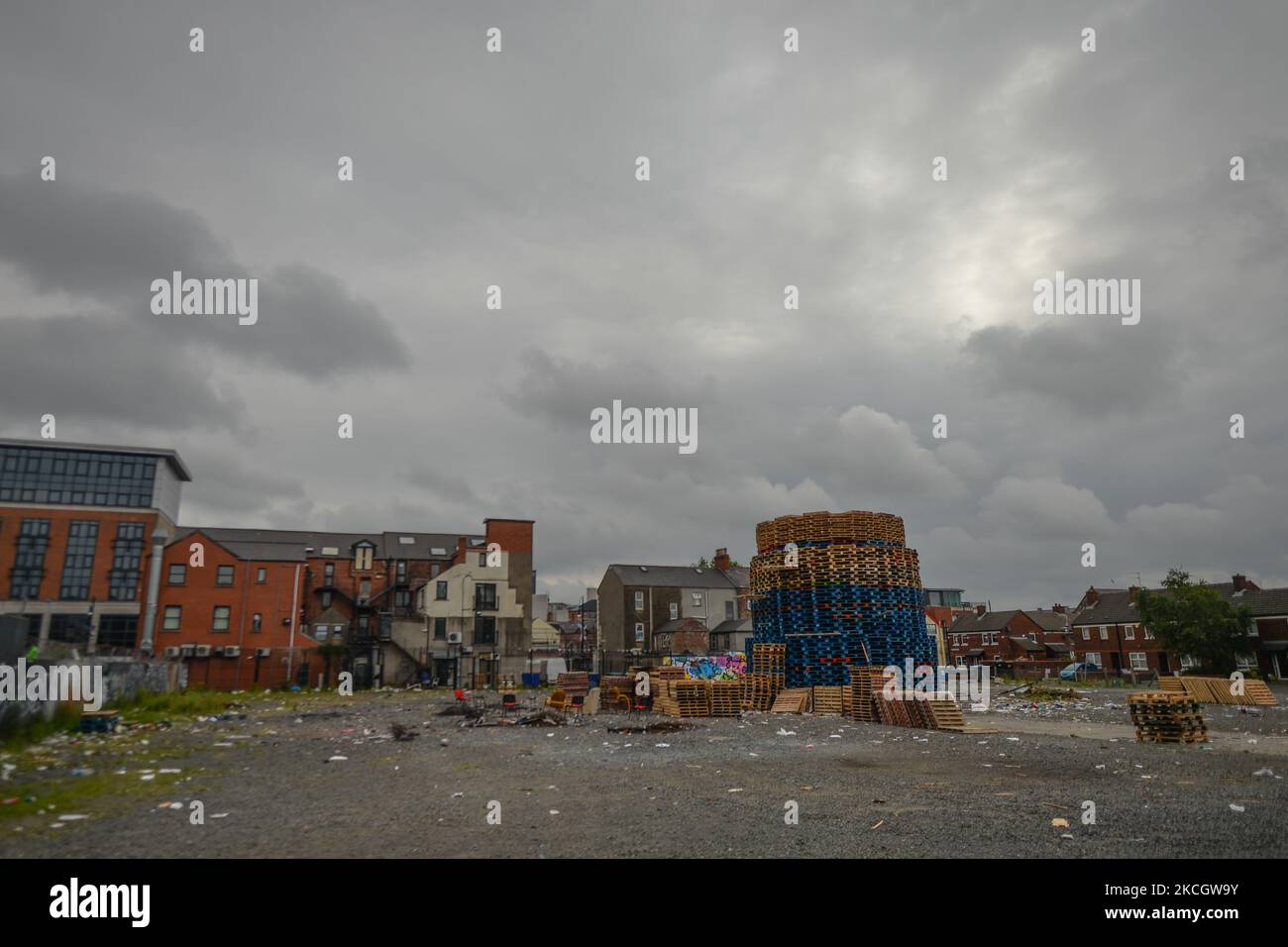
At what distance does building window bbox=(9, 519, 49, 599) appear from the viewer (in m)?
43.3

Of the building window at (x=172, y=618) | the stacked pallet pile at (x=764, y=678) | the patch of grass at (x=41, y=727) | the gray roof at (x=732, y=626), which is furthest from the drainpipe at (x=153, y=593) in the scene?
→ the gray roof at (x=732, y=626)

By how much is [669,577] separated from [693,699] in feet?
120

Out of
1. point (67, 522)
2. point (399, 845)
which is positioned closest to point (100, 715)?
point (399, 845)

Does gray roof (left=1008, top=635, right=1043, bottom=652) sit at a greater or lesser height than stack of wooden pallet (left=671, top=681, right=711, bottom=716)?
lesser

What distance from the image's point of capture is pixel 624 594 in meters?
57.9

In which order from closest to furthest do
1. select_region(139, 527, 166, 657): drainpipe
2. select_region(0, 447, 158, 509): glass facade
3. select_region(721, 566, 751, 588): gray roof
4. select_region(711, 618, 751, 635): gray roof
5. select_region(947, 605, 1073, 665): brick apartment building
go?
select_region(139, 527, 166, 657): drainpipe → select_region(0, 447, 158, 509): glass facade → select_region(711, 618, 751, 635): gray roof → select_region(721, 566, 751, 588): gray roof → select_region(947, 605, 1073, 665): brick apartment building

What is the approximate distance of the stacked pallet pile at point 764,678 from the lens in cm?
2580

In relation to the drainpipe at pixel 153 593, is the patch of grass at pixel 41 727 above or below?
below

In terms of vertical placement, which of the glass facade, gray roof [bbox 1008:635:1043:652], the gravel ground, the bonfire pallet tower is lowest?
gray roof [bbox 1008:635:1043:652]

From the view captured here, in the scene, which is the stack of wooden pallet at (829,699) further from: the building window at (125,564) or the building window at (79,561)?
the building window at (79,561)

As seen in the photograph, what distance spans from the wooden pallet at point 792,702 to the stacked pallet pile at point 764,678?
1.91 feet

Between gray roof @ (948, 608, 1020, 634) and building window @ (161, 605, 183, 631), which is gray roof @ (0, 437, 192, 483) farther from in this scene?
gray roof @ (948, 608, 1020, 634)

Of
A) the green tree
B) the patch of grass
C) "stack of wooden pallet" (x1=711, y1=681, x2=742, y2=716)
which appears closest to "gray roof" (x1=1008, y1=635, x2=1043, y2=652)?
the green tree

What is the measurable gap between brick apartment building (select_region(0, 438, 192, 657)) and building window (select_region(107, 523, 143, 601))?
5cm
